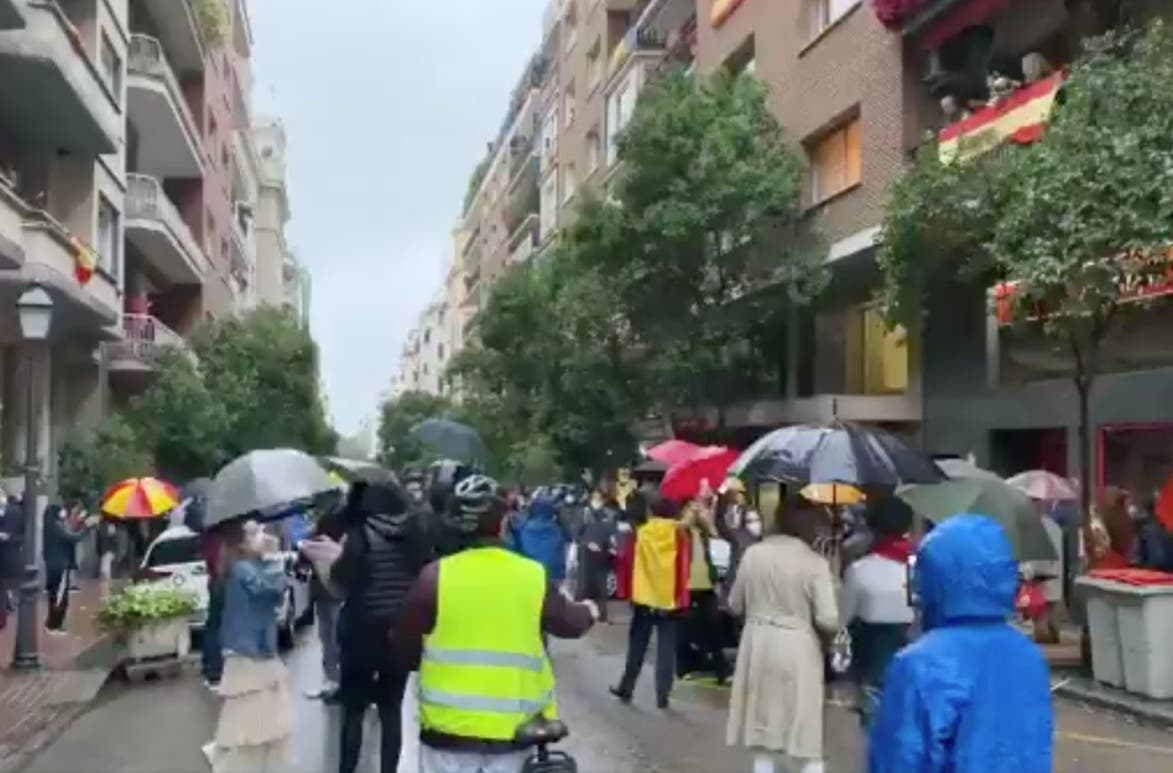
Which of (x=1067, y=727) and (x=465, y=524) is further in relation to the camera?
(x=1067, y=727)

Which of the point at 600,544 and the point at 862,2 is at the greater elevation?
the point at 862,2

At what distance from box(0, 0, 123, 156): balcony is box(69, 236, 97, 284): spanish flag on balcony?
5.91ft

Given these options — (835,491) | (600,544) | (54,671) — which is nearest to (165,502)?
(54,671)

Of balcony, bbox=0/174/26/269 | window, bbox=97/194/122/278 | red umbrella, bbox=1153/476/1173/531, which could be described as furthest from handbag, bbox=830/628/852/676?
window, bbox=97/194/122/278

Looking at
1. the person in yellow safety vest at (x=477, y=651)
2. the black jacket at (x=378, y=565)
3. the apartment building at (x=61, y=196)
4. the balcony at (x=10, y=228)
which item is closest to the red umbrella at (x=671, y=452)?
the apartment building at (x=61, y=196)

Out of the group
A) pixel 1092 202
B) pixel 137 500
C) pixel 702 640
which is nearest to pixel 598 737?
pixel 702 640

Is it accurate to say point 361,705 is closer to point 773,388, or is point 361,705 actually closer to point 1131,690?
point 1131,690

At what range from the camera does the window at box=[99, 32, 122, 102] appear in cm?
3200

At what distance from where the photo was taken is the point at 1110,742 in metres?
12.9

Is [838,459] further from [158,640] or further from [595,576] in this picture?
[595,576]

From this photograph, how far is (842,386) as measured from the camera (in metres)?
31.3

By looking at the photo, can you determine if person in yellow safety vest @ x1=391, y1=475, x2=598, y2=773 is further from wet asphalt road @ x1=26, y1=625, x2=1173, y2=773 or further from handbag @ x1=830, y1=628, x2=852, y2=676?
wet asphalt road @ x1=26, y1=625, x2=1173, y2=773

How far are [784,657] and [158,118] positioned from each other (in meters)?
34.9

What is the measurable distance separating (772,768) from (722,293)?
21.3 metres
